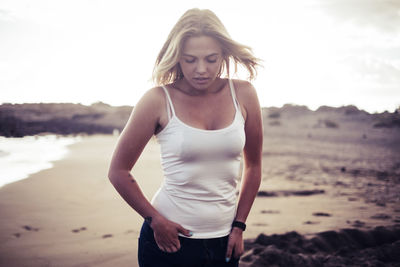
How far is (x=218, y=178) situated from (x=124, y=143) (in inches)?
17.7

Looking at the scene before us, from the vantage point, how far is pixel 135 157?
1.62m

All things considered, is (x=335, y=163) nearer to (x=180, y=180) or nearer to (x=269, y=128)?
(x=180, y=180)

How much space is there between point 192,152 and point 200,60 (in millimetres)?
455

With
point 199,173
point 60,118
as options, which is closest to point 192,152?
point 199,173

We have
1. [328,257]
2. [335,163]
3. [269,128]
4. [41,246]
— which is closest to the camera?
[328,257]

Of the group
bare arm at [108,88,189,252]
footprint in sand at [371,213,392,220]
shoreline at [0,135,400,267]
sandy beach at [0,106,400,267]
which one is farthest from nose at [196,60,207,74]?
footprint in sand at [371,213,392,220]

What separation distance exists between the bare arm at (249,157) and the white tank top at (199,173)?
78 mm

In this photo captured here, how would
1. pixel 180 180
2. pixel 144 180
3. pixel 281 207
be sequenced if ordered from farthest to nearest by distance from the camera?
1. pixel 144 180
2. pixel 281 207
3. pixel 180 180

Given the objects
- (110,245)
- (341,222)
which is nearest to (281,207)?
(341,222)

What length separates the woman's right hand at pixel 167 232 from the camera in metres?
1.54

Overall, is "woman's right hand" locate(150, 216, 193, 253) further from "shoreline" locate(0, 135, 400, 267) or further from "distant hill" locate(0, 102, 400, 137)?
"distant hill" locate(0, 102, 400, 137)

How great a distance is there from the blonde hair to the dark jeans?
0.76 metres

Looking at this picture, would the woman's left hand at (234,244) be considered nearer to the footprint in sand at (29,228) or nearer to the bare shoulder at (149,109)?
the bare shoulder at (149,109)

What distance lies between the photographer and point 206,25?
5.41 ft
